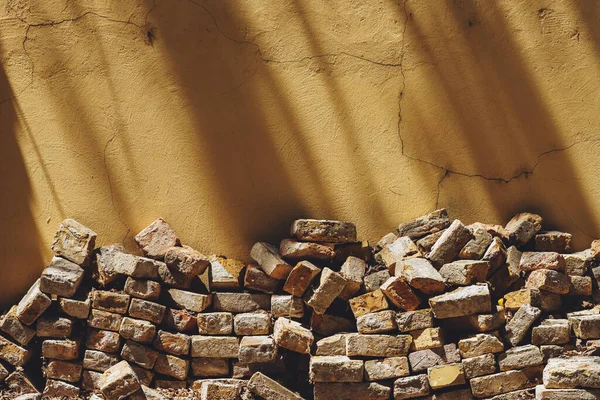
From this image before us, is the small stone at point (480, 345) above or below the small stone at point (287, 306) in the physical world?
below

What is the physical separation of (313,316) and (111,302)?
117 cm

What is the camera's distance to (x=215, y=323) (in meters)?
4.25

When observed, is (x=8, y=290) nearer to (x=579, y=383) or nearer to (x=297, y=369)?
(x=297, y=369)

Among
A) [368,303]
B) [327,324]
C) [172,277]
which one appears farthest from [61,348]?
[368,303]

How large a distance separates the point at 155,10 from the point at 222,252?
155cm

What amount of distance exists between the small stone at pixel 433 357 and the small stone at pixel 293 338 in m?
0.58

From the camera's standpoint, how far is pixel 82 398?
4223mm

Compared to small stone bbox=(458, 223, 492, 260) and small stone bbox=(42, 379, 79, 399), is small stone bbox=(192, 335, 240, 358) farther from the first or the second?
small stone bbox=(458, 223, 492, 260)

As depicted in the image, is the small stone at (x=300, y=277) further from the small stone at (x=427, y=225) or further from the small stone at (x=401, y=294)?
the small stone at (x=427, y=225)

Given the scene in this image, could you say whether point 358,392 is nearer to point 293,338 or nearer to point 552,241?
point 293,338

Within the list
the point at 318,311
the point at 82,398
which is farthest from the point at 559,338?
the point at 82,398

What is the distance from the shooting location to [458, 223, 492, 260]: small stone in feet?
13.9

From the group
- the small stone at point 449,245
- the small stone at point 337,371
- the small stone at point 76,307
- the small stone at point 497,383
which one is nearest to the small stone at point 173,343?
the small stone at point 76,307

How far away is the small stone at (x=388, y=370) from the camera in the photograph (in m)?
4.04
